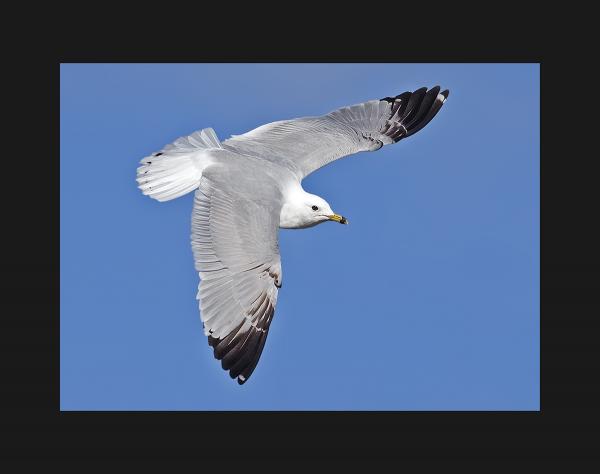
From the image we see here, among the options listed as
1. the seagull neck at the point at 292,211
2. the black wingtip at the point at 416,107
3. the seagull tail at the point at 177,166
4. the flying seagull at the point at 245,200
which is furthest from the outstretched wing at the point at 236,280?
the black wingtip at the point at 416,107

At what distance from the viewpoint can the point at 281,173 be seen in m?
6.25

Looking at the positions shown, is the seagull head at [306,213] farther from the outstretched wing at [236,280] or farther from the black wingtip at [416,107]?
the black wingtip at [416,107]

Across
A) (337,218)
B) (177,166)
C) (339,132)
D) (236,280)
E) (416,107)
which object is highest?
(416,107)

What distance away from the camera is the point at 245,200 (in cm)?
582

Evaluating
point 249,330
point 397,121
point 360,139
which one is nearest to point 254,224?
point 249,330

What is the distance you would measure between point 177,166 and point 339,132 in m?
1.34

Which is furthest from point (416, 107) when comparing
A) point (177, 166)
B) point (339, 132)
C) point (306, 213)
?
point (177, 166)

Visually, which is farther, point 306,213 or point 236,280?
point 306,213

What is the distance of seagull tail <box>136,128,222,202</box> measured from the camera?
614 centimetres

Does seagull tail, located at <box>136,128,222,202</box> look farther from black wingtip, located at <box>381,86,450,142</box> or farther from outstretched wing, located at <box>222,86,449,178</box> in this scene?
black wingtip, located at <box>381,86,450,142</box>

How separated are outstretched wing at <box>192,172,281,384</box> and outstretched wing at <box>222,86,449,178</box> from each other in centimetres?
87

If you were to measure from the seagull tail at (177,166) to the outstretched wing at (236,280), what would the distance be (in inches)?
17.7

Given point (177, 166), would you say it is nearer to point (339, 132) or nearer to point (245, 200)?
point (245, 200)
